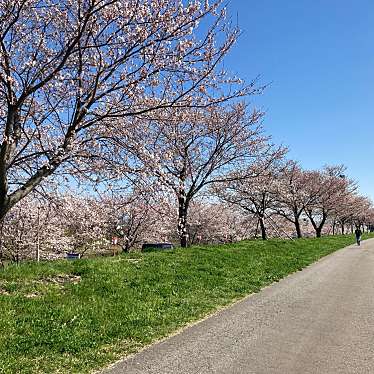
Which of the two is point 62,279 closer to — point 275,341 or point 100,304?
point 100,304

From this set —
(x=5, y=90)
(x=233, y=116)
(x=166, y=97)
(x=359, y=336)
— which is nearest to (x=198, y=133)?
(x=233, y=116)

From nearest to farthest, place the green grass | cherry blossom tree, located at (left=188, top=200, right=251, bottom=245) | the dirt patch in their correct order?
1. the green grass
2. the dirt patch
3. cherry blossom tree, located at (left=188, top=200, right=251, bottom=245)

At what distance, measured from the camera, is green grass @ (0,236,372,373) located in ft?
16.3

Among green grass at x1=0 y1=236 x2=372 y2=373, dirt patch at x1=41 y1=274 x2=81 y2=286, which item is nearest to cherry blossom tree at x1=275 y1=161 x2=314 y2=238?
green grass at x1=0 y1=236 x2=372 y2=373

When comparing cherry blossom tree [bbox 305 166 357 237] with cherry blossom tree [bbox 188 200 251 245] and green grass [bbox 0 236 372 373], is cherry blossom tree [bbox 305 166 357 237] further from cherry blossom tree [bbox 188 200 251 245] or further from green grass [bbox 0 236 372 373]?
green grass [bbox 0 236 372 373]

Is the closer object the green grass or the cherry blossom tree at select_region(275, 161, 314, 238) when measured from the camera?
the green grass

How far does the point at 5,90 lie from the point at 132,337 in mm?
5719

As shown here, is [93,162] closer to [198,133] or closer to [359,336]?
[359,336]

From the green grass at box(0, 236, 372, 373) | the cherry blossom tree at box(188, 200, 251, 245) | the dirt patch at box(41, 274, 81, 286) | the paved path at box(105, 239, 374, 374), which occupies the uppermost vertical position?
the cherry blossom tree at box(188, 200, 251, 245)

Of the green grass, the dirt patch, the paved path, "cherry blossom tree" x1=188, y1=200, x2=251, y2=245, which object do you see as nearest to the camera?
the paved path

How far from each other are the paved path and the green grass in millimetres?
468

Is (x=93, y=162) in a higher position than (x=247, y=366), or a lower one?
higher

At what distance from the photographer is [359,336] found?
5945mm

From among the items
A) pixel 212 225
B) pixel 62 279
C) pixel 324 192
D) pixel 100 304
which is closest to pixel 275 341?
pixel 100 304
